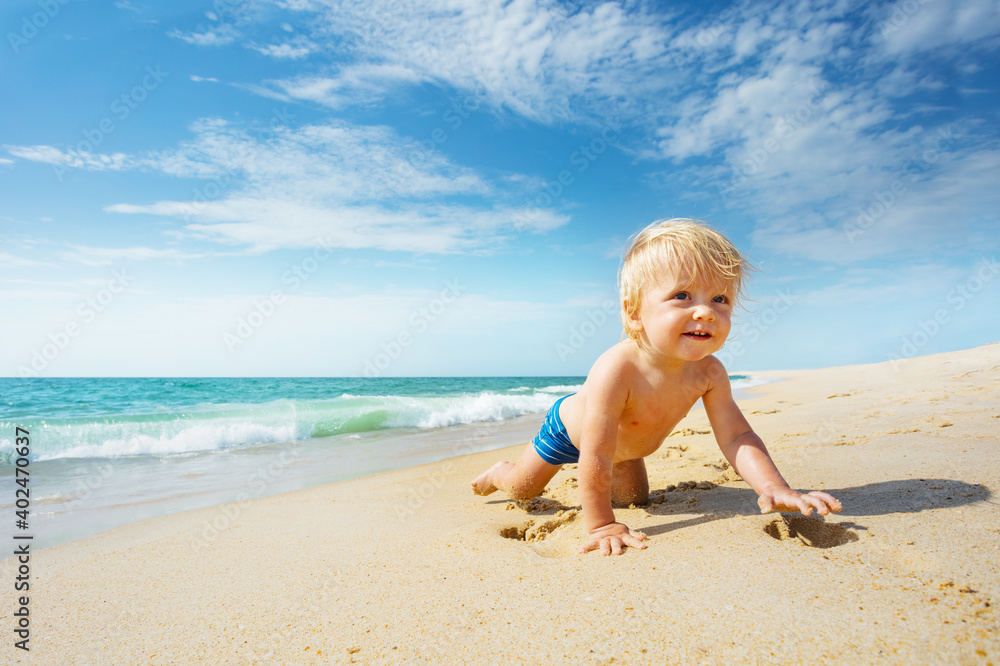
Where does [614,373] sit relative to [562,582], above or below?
above

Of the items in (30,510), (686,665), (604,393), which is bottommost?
(30,510)

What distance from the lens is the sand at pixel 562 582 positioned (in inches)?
49.6

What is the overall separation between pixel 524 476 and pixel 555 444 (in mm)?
341

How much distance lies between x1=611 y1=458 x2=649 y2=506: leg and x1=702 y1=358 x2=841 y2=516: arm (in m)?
0.50

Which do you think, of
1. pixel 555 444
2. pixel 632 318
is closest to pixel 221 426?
pixel 555 444

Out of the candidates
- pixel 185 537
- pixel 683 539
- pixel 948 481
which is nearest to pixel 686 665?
pixel 683 539

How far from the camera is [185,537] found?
273 centimetres

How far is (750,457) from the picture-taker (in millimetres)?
2262

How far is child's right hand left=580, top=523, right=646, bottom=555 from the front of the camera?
194 centimetres

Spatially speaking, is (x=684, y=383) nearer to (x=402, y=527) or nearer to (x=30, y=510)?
(x=402, y=527)

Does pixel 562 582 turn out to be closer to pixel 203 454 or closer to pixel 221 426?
pixel 203 454

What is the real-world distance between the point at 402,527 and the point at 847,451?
295 centimetres

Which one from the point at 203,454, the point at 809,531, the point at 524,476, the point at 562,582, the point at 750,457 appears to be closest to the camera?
the point at 562,582

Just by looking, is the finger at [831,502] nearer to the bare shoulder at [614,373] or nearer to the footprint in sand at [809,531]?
the footprint in sand at [809,531]
